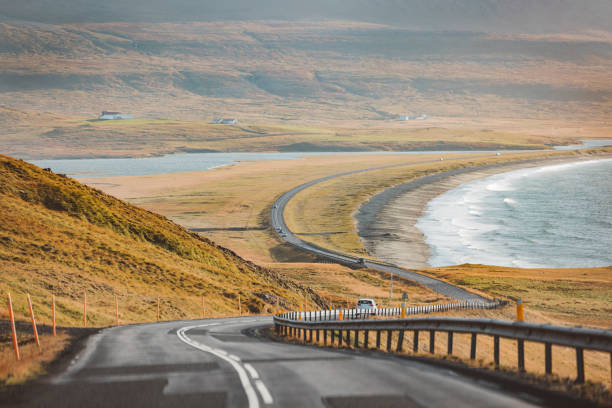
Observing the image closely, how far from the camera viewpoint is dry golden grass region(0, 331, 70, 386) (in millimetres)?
12281

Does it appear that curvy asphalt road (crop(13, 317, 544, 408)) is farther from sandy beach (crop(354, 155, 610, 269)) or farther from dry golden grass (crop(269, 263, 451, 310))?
sandy beach (crop(354, 155, 610, 269))

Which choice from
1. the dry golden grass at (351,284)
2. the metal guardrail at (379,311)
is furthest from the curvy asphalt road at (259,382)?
the dry golden grass at (351,284)

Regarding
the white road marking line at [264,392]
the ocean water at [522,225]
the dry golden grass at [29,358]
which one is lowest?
the ocean water at [522,225]

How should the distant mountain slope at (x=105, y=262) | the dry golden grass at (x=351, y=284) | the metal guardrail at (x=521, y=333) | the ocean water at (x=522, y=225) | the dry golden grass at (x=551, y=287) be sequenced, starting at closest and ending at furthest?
the metal guardrail at (x=521, y=333)
the distant mountain slope at (x=105, y=262)
the dry golden grass at (x=551, y=287)
the dry golden grass at (x=351, y=284)
the ocean water at (x=522, y=225)

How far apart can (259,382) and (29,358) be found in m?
6.18

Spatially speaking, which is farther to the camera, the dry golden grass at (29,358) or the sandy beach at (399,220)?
the sandy beach at (399,220)

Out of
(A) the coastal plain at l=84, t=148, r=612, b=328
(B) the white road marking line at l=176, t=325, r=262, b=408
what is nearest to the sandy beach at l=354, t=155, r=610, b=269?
(A) the coastal plain at l=84, t=148, r=612, b=328

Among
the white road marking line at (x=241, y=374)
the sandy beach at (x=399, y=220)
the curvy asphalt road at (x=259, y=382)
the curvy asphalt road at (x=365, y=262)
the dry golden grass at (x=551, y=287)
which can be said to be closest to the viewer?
the curvy asphalt road at (x=259, y=382)

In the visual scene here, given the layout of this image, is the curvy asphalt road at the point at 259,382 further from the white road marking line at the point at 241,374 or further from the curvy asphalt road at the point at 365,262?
the curvy asphalt road at the point at 365,262

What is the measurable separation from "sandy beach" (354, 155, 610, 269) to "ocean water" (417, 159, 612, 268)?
2228 mm

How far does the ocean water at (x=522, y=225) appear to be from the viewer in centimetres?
8875

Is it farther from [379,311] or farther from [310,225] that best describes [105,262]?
[310,225]

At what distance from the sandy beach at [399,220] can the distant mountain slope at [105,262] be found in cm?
3310

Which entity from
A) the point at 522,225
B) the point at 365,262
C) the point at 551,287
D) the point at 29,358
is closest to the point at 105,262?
the point at 29,358
